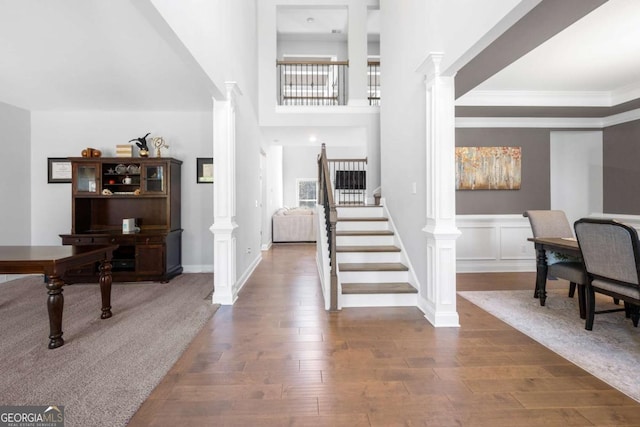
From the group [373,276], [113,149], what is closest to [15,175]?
[113,149]

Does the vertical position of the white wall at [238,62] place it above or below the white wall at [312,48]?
below

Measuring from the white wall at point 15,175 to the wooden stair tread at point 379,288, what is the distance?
17.2 feet

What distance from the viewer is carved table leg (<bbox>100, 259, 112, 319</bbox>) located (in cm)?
301

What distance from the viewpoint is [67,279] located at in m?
4.34

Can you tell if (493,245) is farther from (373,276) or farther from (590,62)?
(590,62)

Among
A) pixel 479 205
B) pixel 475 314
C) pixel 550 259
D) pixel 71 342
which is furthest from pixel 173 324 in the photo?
pixel 479 205

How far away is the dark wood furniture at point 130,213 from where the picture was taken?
14.4 ft

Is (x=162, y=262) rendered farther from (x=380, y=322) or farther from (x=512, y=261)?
(x=512, y=261)

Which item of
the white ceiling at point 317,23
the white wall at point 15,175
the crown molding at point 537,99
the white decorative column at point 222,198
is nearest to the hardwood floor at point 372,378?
the white decorative column at point 222,198

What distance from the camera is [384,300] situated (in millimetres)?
Answer: 3400

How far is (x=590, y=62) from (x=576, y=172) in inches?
101

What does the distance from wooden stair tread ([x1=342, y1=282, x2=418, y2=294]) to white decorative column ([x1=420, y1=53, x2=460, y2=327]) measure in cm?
52

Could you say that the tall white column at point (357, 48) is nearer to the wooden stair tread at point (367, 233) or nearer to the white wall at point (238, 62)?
the white wall at point (238, 62)

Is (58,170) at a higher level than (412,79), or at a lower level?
lower
